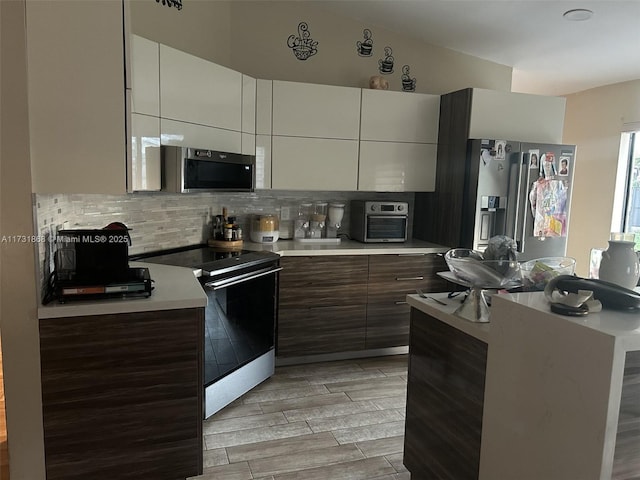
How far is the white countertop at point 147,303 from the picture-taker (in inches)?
70.2

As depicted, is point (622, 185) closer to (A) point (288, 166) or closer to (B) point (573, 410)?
(A) point (288, 166)

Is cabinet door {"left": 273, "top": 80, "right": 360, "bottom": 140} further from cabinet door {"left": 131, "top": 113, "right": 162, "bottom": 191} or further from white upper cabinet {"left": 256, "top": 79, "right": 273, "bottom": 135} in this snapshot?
cabinet door {"left": 131, "top": 113, "right": 162, "bottom": 191}

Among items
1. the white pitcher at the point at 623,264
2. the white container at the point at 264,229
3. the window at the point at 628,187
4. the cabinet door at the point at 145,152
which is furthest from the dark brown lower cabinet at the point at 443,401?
the window at the point at 628,187

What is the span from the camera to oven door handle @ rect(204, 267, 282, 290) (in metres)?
2.60

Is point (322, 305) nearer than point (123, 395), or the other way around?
point (123, 395)

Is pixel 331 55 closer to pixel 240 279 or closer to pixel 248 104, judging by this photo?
pixel 248 104

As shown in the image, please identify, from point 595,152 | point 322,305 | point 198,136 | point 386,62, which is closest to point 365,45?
point 386,62

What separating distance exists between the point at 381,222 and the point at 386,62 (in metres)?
1.45

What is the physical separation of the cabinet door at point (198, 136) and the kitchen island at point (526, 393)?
5.69ft

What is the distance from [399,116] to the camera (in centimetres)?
381

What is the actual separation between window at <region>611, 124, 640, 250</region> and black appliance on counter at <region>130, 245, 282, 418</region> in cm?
376

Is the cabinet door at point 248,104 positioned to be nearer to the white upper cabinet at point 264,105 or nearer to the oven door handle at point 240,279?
the white upper cabinet at point 264,105

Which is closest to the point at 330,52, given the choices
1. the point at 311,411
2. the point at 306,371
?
the point at 306,371

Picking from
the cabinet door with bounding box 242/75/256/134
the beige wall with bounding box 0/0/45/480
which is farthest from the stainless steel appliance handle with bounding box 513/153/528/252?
the beige wall with bounding box 0/0/45/480
